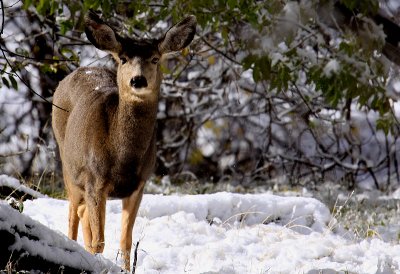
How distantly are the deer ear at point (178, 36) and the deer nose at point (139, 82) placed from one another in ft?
1.36

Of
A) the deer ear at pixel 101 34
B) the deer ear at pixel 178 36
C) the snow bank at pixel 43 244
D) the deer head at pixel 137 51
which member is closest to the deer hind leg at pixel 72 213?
the deer head at pixel 137 51

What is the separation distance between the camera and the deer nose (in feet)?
16.7

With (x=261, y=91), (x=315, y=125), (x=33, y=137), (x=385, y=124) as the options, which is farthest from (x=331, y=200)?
(x=33, y=137)

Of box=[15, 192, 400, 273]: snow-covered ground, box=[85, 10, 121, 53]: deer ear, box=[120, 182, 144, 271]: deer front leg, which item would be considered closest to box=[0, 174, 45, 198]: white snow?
box=[15, 192, 400, 273]: snow-covered ground

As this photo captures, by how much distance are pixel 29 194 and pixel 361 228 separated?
2804 millimetres

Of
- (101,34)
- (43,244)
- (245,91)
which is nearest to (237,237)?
(101,34)

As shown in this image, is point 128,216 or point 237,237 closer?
point 128,216

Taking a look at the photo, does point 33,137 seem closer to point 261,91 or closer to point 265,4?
point 261,91

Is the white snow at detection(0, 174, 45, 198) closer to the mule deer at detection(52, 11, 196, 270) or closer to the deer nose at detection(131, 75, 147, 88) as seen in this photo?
the mule deer at detection(52, 11, 196, 270)

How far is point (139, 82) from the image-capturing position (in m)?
5.09

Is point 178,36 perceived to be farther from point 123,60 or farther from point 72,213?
point 72,213

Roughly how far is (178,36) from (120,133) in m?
0.82

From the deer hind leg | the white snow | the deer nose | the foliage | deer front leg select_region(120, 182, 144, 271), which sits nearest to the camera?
the deer nose

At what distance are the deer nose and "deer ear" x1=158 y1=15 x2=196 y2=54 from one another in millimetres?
416
